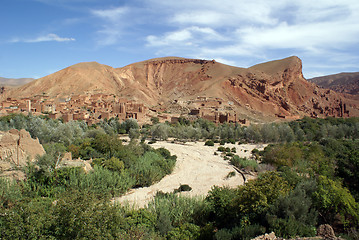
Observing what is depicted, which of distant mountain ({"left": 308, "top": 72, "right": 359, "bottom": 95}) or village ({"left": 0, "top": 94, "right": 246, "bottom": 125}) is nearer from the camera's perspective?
village ({"left": 0, "top": 94, "right": 246, "bottom": 125})

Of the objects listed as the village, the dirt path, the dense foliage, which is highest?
the village

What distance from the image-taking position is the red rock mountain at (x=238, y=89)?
7025cm

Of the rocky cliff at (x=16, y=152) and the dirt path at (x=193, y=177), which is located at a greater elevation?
the rocky cliff at (x=16, y=152)

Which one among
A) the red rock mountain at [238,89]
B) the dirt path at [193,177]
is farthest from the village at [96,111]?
the dirt path at [193,177]

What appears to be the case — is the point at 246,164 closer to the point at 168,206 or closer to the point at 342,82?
the point at 168,206

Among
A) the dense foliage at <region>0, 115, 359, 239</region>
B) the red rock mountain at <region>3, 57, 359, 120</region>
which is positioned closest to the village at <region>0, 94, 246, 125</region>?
the red rock mountain at <region>3, 57, 359, 120</region>

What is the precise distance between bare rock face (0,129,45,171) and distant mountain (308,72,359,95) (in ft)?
409

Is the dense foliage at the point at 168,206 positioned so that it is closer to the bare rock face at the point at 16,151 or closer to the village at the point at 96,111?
the bare rock face at the point at 16,151

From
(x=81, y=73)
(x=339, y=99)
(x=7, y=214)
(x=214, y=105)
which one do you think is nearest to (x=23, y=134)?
(x=7, y=214)

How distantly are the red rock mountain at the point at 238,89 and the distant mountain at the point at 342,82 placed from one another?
129 ft

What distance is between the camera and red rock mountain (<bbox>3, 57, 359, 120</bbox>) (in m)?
70.2

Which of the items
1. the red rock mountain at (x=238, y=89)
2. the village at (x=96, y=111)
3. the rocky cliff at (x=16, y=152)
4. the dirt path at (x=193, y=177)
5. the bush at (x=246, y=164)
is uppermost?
the red rock mountain at (x=238, y=89)

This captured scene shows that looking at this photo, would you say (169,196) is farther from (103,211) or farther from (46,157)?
(46,157)

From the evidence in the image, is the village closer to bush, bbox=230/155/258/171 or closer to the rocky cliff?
the rocky cliff
